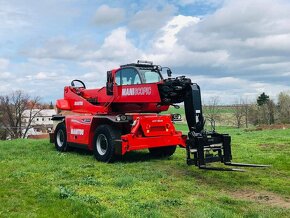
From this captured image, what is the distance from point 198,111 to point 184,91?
0.67 metres

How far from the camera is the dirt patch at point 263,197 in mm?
7160

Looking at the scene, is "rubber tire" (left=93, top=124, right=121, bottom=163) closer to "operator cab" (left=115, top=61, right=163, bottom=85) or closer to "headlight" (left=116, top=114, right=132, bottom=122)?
"headlight" (left=116, top=114, right=132, bottom=122)

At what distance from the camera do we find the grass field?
653 cm

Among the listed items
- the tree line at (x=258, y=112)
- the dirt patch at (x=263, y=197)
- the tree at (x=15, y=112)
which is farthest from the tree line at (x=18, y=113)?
the dirt patch at (x=263, y=197)

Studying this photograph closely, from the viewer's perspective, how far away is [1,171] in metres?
10.3

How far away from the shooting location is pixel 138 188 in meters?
8.06

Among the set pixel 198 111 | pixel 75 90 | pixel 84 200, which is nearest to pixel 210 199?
pixel 84 200

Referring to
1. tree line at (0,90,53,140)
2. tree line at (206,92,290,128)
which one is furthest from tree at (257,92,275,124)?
tree line at (0,90,53,140)

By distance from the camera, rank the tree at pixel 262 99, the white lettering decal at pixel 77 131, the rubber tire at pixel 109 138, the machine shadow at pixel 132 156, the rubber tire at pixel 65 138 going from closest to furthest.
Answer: the rubber tire at pixel 109 138
the machine shadow at pixel 132 156
the white lettering decal at pixel 77 131
the rubber tire at pixel 65 138
the tree at pixel 262 99

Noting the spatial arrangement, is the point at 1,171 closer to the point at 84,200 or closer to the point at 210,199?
the point at 84,200

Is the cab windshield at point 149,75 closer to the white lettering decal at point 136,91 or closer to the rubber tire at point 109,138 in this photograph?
the white lettering decal at point 136,91

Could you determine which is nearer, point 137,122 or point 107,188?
point 107,188

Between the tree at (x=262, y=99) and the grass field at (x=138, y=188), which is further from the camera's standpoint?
the tree at (x=262, y=99)

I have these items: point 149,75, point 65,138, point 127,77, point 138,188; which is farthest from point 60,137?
point 138,188
